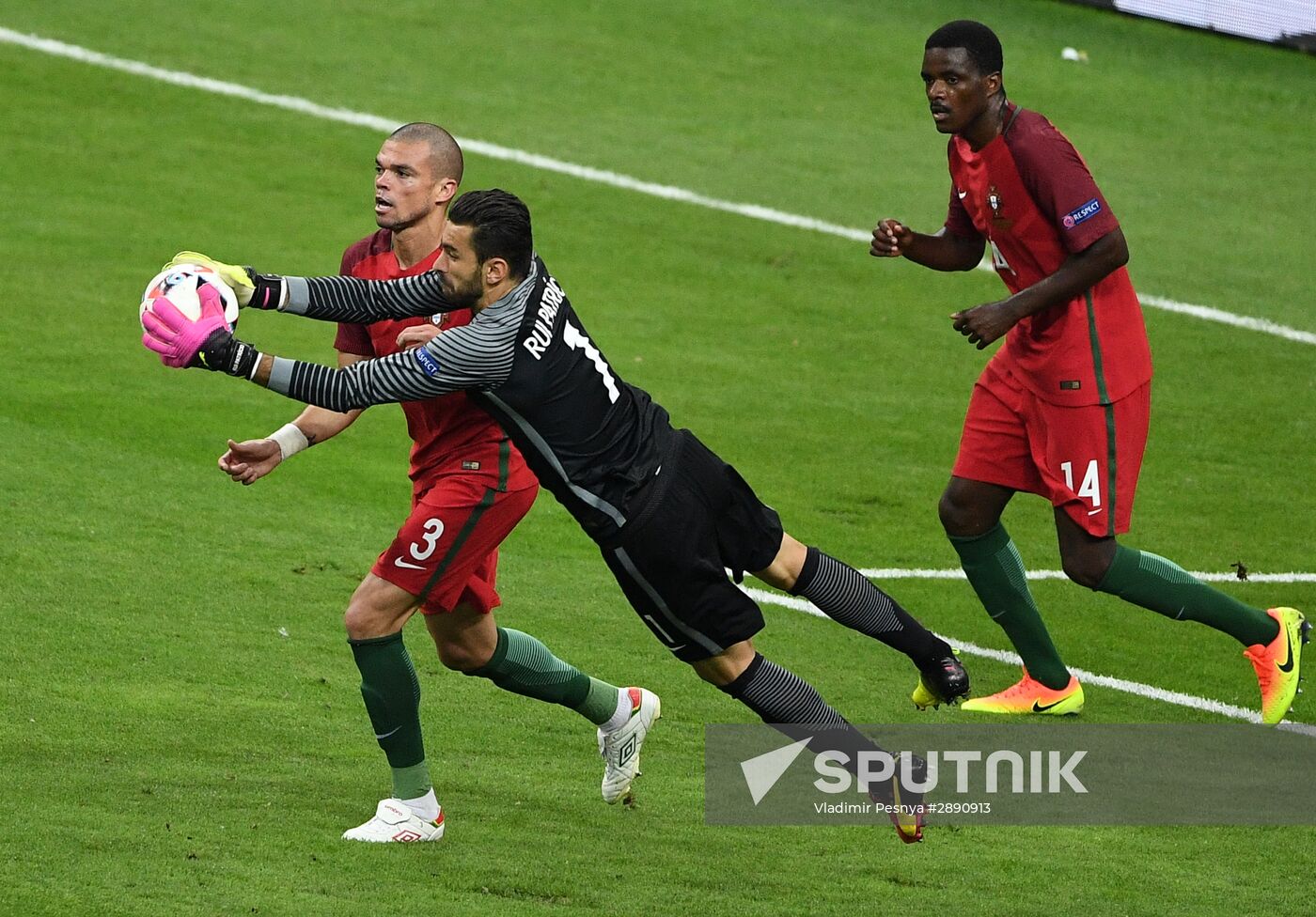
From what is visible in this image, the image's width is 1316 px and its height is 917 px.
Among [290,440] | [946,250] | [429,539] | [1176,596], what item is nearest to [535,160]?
[946,250]

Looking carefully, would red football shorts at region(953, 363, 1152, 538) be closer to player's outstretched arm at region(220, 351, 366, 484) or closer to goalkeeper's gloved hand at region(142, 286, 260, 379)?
player's outstretched arm at region(220, 351, 366, 484)

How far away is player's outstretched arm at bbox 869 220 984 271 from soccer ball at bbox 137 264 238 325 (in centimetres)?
283

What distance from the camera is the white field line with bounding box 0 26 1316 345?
14320mm

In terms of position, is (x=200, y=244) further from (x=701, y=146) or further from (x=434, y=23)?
(x=434, y=23)

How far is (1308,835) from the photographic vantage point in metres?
6.92

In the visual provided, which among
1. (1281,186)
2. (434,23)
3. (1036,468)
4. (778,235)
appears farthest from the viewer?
(434,23)

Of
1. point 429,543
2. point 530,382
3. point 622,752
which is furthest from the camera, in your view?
point 622,752

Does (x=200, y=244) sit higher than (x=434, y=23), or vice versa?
(x=434, y=23)

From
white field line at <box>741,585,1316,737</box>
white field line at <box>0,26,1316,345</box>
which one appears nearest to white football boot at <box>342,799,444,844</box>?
white field line at <box>741,585,1316,737</box>

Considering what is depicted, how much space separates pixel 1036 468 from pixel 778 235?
26.2 feet

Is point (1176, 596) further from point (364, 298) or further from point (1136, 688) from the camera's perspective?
point (364, 298)

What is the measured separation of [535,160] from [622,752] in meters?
10.3

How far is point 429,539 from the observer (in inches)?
254

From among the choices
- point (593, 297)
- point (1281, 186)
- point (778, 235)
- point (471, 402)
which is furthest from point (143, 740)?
point (1281, 186)
